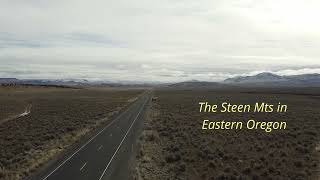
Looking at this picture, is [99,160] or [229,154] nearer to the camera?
[99,160]

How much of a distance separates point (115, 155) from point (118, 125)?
21.8 meters

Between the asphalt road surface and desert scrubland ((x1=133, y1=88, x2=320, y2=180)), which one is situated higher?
desert scrubland ((x1=133, y1=88, x2=320, y2=180))

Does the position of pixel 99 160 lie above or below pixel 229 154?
below

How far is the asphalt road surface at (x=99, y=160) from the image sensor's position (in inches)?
1038

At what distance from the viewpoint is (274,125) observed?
4991 cm

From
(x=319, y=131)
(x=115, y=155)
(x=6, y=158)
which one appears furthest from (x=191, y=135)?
(x=6, y=158)

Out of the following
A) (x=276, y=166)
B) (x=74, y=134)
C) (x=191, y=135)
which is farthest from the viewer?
(x=74, y=134)

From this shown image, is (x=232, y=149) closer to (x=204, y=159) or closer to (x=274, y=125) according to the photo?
(x=204, y=159)

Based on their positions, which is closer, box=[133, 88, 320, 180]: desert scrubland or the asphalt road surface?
box=[133, 88, 320, 180]: desert scrubland

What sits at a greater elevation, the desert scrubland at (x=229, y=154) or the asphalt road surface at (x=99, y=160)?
the desert scrubland at (x=229, y=154)

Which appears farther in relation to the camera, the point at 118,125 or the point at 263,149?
the point at 118,125

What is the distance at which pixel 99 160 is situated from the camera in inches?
1228

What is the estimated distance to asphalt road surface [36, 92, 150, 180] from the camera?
2636 centimetres

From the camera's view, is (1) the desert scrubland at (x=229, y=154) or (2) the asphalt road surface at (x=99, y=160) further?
(2) the asphalt road surface at (x=99, y=160)
